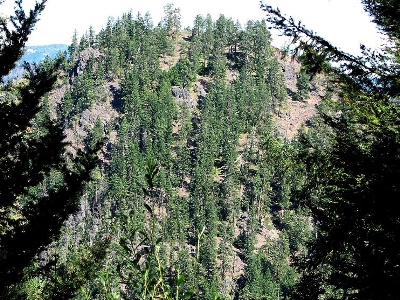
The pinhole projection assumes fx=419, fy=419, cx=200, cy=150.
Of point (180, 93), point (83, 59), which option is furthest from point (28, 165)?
point (83, 59)

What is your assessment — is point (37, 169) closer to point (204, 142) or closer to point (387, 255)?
point (387, 255)

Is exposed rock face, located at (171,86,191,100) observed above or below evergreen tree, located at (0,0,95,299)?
below

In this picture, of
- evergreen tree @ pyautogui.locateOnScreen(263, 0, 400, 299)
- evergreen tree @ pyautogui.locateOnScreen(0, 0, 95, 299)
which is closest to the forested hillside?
evergreen tree @ pyautogui.locateOnScreen(0, 0, 95, 299)

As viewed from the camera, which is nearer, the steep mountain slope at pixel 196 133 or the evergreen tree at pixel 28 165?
the evergreen tree at pixel 28 165

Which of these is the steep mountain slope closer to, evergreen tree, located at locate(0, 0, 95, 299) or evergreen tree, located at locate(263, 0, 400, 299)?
evergreen tree, located at locate(0, 0, 95, 299)

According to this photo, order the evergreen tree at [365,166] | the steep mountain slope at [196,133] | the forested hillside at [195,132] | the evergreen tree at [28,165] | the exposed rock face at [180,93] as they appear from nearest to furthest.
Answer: the evergreen tree at [365,166] < the evergreen tree at [28,165] < the forested hillside at [195,132] < the steep mountain slope at [196,133] < the exposed rock face at [180,93]

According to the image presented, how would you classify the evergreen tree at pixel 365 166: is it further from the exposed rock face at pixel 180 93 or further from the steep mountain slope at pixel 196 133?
the exposed rock face at pixel 180 93

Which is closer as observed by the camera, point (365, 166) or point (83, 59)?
point (365, 166)

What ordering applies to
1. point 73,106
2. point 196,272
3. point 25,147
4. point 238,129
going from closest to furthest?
point 196,272
point 25,147
point 238,129
point 73,106

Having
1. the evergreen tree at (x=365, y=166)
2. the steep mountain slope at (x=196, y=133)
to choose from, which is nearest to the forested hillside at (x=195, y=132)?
the steep mountain slope at (x=196, y=133)

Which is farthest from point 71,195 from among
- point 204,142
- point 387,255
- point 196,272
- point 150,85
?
point 150,85

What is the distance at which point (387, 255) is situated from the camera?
410 centimetres

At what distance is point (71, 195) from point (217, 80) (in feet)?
317

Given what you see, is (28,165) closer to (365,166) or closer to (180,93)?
(365,166)
